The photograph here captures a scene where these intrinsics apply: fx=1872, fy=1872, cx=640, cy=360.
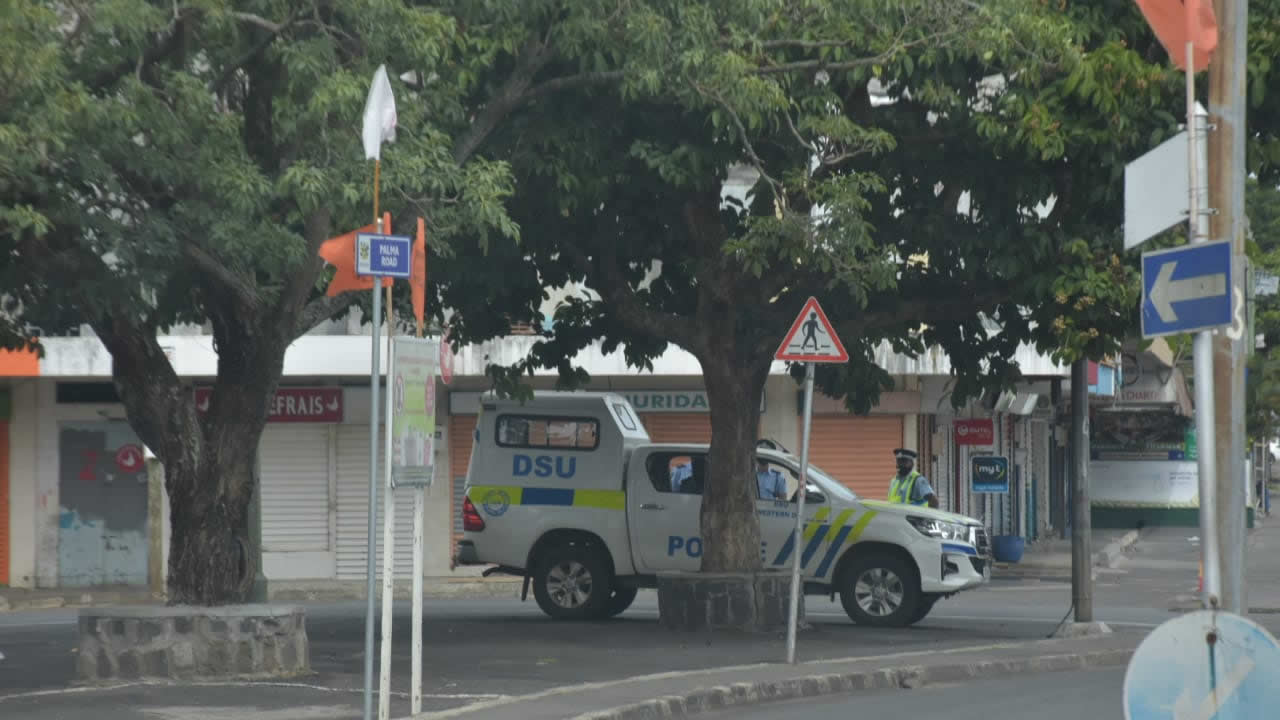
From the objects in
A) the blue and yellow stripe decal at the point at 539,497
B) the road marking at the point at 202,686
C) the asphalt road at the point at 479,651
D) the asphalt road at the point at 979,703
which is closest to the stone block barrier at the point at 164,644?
the road marking at the point at 202,686

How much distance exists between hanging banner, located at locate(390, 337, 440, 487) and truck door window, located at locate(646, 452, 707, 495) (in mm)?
9410

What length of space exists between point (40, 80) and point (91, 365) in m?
19.0

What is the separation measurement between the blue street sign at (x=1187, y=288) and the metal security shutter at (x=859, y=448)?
25.2m

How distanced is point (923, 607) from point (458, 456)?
13545 mm

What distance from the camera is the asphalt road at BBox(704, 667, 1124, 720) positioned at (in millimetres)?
12703

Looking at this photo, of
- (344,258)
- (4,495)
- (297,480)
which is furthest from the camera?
(297,480)

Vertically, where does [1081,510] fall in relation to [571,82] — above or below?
below

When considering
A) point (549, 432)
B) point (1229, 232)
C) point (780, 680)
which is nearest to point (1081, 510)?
point (780, 680)

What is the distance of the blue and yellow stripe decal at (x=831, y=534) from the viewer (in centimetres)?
1973

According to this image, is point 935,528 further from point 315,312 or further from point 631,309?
point 315,312

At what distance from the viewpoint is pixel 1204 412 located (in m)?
7.31

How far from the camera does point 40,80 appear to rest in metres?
11.7

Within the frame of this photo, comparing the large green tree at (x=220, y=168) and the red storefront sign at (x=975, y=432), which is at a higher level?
the large green tree at (x=220, y=168)

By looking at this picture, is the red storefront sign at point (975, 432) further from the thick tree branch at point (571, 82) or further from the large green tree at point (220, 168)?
the large green tree at point (220, 168)
